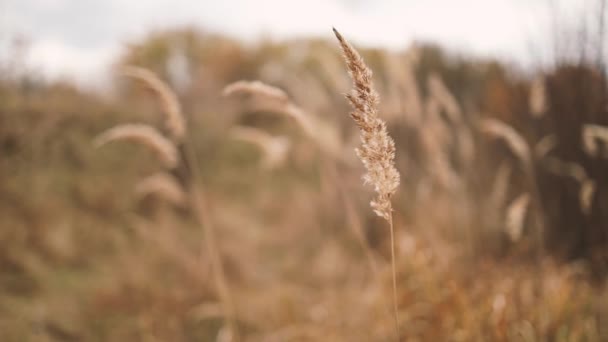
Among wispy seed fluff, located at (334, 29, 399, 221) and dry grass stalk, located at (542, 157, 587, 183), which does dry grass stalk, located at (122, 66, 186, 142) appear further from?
dry grass stalk, located at (542, 157, 587, 183)

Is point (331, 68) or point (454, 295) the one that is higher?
point (331, 68)

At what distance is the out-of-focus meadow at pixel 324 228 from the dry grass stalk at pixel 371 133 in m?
0.31

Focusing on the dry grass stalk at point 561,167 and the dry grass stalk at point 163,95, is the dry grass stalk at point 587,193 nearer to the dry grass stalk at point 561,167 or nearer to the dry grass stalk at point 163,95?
the dry grass stalk at point 561,167

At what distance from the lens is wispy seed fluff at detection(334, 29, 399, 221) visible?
742 mm

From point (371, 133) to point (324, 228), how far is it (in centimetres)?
410

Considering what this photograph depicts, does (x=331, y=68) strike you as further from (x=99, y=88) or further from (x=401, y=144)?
(x=99, y=88)

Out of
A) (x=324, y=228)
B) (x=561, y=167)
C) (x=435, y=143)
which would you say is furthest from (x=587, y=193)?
(x=324, y=228)

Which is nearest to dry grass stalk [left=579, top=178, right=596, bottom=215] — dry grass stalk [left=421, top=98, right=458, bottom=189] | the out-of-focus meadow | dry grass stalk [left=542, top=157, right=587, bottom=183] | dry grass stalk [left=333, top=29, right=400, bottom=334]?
the out-of-focus meadow

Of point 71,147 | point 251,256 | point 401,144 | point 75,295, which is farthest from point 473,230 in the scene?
point 71,147

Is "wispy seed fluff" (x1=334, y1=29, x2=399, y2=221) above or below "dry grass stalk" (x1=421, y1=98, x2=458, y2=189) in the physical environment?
below

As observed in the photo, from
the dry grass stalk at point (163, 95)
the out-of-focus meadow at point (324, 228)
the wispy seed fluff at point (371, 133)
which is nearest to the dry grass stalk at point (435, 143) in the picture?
the out-of-focus meadow at point (324, 228)

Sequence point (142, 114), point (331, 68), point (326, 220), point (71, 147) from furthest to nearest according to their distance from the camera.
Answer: point (142, 114)
point (71, 147)
point (326, 220)
point (331, 68)

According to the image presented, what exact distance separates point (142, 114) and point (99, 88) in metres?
1.30

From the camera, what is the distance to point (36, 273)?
3.40 meters
